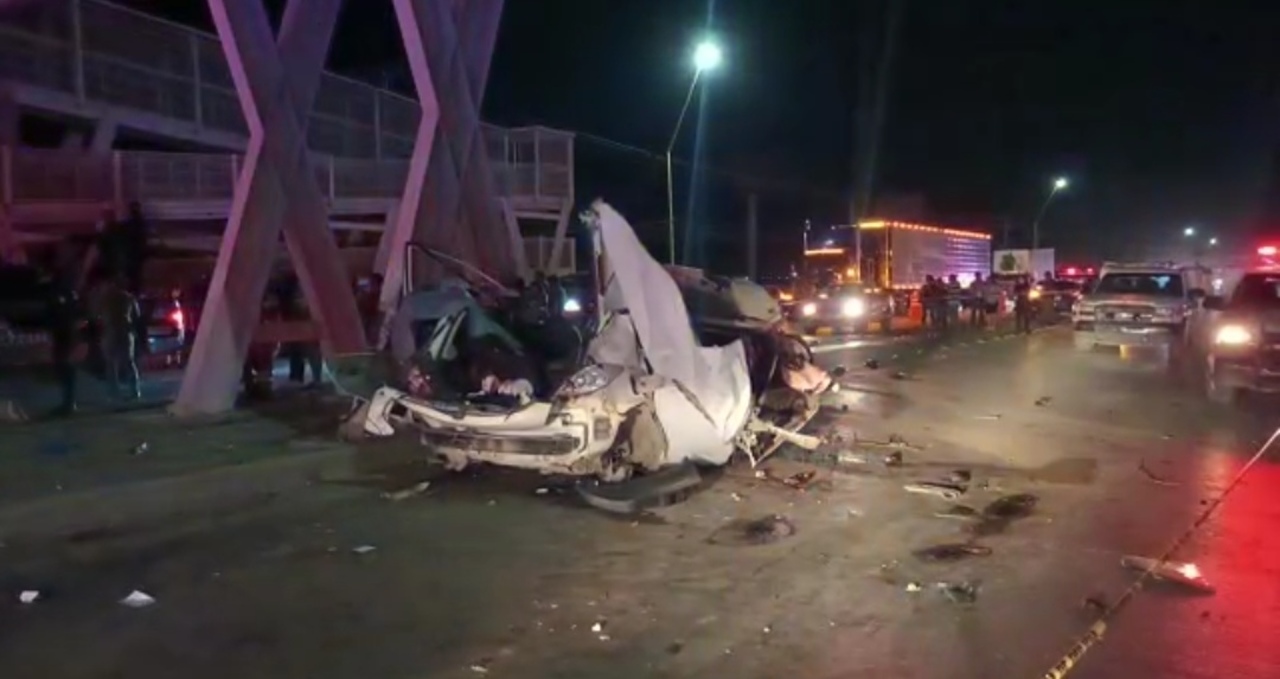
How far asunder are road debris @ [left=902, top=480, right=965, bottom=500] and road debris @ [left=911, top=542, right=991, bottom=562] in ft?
5.66

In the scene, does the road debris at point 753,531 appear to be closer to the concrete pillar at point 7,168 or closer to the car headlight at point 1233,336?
the car headlight at point 1233,336

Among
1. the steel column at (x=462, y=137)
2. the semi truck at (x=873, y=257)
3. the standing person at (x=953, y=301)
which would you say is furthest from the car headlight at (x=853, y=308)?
the steel column at (x=462, y=137)

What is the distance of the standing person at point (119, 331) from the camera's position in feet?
47.0

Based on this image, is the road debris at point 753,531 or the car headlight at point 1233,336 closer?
the road debris at point 753,531

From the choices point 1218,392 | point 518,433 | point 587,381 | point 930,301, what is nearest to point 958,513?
point 587,381

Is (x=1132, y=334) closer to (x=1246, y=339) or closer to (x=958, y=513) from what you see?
(x=1246, y=339)

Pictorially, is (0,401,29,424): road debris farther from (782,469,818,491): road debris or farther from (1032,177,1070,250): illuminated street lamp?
(1032,177,1070,250): illuminated street lamp

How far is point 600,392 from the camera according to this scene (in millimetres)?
9438

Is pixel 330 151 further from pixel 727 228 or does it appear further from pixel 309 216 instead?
pixel 727 228

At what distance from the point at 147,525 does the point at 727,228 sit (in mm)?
56098

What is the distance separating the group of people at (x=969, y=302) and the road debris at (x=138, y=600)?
30343 millimetres

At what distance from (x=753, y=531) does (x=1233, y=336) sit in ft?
30.5

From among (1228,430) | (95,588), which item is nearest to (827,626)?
(95,588)

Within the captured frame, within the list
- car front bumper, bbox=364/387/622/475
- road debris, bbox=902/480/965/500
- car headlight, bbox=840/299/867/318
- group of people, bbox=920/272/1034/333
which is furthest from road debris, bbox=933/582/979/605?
car headlight, bbox=840/299/867/318
